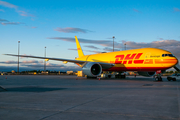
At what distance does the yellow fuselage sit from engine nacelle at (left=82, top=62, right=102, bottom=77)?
2839 mm

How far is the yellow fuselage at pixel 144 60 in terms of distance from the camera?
2312cm

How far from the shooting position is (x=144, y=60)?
2492 cm

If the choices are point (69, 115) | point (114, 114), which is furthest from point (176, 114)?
point (69, 115)

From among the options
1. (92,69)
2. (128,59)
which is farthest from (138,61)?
(92,69)

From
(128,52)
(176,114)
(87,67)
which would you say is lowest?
(176,114)

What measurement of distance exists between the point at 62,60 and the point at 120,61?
9566mm

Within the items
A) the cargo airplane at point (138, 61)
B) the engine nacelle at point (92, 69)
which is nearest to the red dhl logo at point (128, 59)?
the cargo airplane at point (138, 61)

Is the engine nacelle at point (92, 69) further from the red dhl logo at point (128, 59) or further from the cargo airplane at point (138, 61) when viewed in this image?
the red dhl logo at point (128, 59)

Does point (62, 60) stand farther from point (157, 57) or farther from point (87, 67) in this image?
point (157, 57)

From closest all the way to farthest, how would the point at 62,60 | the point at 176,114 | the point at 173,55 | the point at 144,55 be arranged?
1. the point at 176,114
2. the point at 173,55
3. the point at 144,55
4. the point at 62,60

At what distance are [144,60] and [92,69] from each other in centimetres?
847

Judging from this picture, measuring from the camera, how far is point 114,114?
5746 millimetres

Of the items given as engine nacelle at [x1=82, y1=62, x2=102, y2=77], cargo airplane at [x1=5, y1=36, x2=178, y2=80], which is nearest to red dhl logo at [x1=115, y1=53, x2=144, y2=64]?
cargo airplane at [x1=5, y1=36, x2=178, y2=80]

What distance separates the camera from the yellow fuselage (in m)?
23.1
